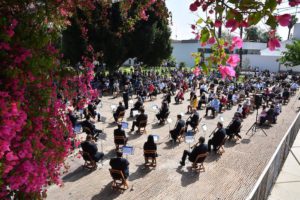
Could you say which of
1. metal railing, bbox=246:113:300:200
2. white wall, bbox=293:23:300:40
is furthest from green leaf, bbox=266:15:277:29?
white wall, bbox=293:23:300:40

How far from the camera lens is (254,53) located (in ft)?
240

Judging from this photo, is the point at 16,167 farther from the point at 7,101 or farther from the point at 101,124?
the point at 101,124

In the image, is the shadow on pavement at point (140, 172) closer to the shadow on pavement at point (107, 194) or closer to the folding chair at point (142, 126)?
the shadow on pavement at point (107, 194)

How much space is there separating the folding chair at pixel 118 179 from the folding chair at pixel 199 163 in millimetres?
2844

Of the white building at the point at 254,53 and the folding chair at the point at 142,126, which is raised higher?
the white building at the point at 254,53

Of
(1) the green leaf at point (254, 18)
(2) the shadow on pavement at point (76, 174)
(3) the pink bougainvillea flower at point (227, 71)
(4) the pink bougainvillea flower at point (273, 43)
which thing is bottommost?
(2) the shadow on pavement at point (76, 174)

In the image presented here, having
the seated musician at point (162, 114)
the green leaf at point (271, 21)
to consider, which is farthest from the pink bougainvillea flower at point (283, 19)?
the seated musician at point (162, 114)

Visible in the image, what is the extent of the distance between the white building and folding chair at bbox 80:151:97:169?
50198 millimetres

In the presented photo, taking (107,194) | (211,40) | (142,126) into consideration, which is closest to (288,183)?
(107,194)

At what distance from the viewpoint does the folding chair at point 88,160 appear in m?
10.9

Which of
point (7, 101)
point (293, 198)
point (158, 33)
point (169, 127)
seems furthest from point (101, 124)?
point (158, 33)

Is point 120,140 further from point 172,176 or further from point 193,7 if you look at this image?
point 193,7

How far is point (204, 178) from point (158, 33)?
74.5ft

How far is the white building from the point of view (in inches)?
2586
